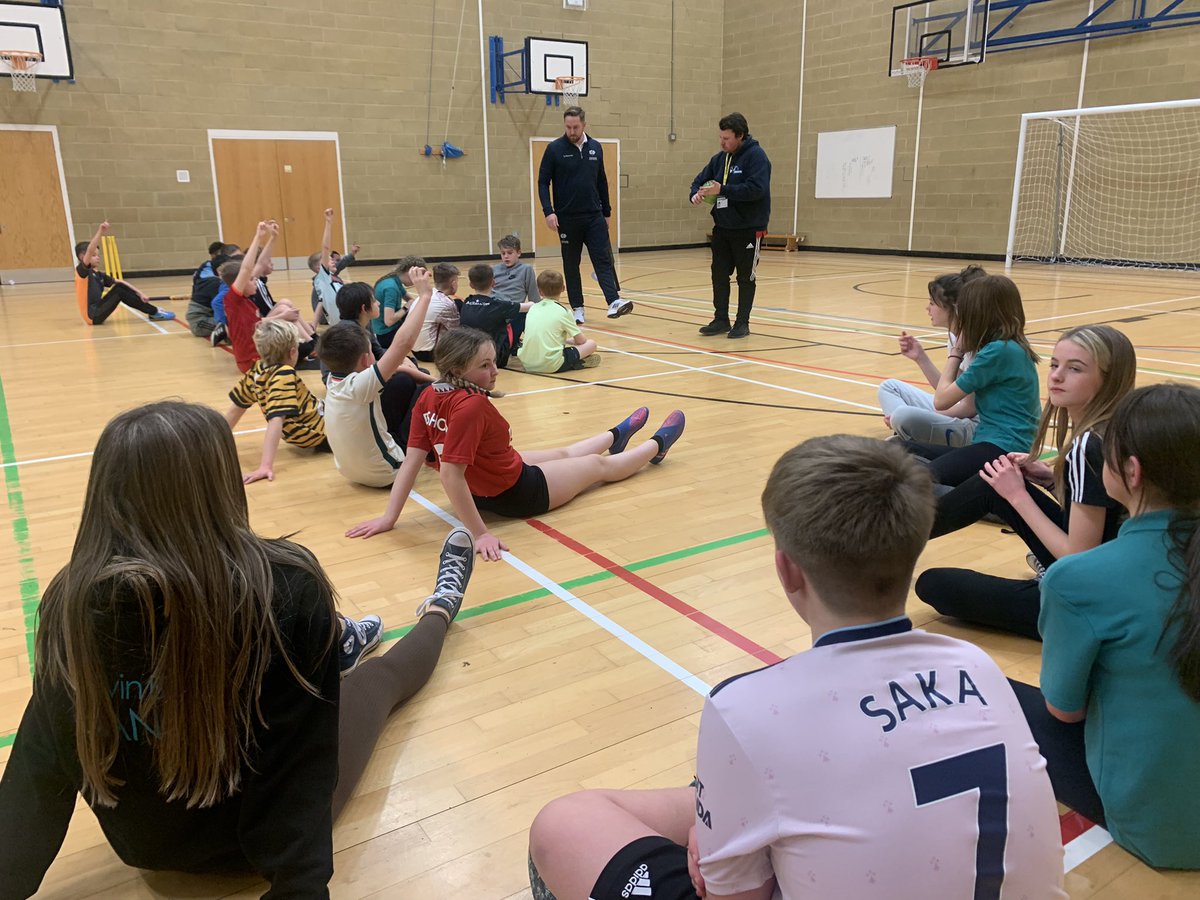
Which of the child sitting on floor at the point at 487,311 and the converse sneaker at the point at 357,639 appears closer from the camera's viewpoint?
the converse sneaker at the point at 357,639

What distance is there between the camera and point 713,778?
1033mm

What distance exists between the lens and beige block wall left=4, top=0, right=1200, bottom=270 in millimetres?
12094

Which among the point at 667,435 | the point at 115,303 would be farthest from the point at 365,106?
the point at 667,435

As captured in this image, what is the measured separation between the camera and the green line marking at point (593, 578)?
2707mm

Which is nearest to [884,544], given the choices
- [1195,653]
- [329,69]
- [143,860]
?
[1195,653]

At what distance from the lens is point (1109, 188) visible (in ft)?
39.9

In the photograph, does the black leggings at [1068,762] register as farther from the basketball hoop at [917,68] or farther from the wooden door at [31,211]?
the basketball hoop at [917,68]

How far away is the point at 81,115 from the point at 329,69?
350 centimetres

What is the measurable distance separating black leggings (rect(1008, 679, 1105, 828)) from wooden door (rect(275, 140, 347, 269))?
13.6 m

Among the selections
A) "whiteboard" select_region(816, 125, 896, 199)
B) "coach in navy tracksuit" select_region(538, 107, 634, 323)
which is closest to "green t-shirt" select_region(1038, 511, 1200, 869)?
"coach in navy tracksuit" select_region(538, 107, 634, 323)

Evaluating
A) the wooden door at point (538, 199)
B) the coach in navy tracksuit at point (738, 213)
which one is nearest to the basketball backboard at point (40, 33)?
the wooden door at point (538, 199)

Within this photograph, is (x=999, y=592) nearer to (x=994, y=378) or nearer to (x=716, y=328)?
(x=994, y=378)

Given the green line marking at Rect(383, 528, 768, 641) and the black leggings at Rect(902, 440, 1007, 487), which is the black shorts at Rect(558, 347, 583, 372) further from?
the black leggings at Rect(902, 440, 1007, 487)

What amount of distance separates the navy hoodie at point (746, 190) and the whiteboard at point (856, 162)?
810cm
